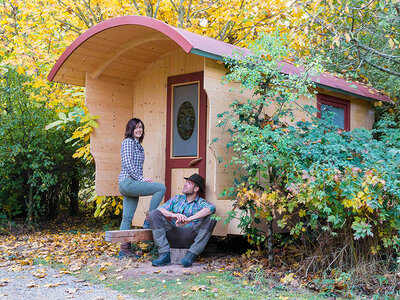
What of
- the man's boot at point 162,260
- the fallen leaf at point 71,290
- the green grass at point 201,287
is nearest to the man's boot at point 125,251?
the man's boot at point 162,260

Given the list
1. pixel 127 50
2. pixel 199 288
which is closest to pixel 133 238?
pixel 199 288

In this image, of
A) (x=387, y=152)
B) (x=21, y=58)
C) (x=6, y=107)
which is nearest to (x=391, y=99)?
(x=387, y=152)

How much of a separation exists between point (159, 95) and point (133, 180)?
6.37 ft

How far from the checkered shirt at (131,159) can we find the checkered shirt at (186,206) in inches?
22.7

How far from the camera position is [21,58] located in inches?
357

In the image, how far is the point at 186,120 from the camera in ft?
24.7

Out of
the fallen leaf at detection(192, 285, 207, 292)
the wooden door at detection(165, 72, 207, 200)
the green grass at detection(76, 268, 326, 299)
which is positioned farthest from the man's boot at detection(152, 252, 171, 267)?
the wooden door at detection(165, 72, 207, 200)

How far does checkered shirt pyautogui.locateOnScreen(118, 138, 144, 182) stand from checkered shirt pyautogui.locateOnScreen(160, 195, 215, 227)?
575mm

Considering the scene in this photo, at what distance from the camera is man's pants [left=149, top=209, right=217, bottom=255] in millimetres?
6168

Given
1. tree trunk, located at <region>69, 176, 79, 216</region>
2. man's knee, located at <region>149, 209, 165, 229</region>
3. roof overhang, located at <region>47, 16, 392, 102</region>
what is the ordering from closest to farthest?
man's knee, located at <region>149, 209, 165, 229</region> → roof overhang, located at <region>47, 16, 392, 102</region> → tree trunk, located at <region>69, 176, 79, 216</region>

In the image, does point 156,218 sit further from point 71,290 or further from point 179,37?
point 179,37

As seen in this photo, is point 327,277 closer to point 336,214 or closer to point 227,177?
point 336,214

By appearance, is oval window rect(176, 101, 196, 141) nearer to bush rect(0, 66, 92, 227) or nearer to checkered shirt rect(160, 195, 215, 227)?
checkered shirt rect(160, 195, 215, 227)

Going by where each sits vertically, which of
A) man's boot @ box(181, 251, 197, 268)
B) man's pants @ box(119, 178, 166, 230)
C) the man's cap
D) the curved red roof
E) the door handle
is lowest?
man's boot @ box(181, 251, 197, 268)
